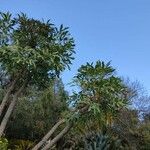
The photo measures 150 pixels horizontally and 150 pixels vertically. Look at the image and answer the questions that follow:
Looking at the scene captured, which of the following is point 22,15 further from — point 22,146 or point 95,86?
point 22,146

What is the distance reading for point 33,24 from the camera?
15.1 metres

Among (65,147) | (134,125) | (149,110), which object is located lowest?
(65,147)

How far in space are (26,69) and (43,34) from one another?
128cm

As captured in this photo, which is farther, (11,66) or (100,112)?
(11,66)

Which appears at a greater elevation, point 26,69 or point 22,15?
point 22,15

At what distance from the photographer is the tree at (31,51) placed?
48.1 feet

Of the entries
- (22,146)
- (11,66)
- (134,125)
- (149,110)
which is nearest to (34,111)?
(22,146)

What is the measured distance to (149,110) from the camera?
37.2 metres

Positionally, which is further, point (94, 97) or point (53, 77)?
point (53, 77)

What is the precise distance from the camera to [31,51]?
14.7m

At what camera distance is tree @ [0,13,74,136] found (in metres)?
14.7

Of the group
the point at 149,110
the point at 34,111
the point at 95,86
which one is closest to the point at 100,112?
the point at 95,86

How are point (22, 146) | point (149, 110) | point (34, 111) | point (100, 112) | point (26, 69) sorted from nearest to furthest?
point (100, 112) < point (26, 69) < point (22, 146) < point (34, 111) < point (149, 110)

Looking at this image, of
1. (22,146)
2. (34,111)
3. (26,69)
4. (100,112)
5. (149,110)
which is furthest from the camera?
(149,110)
